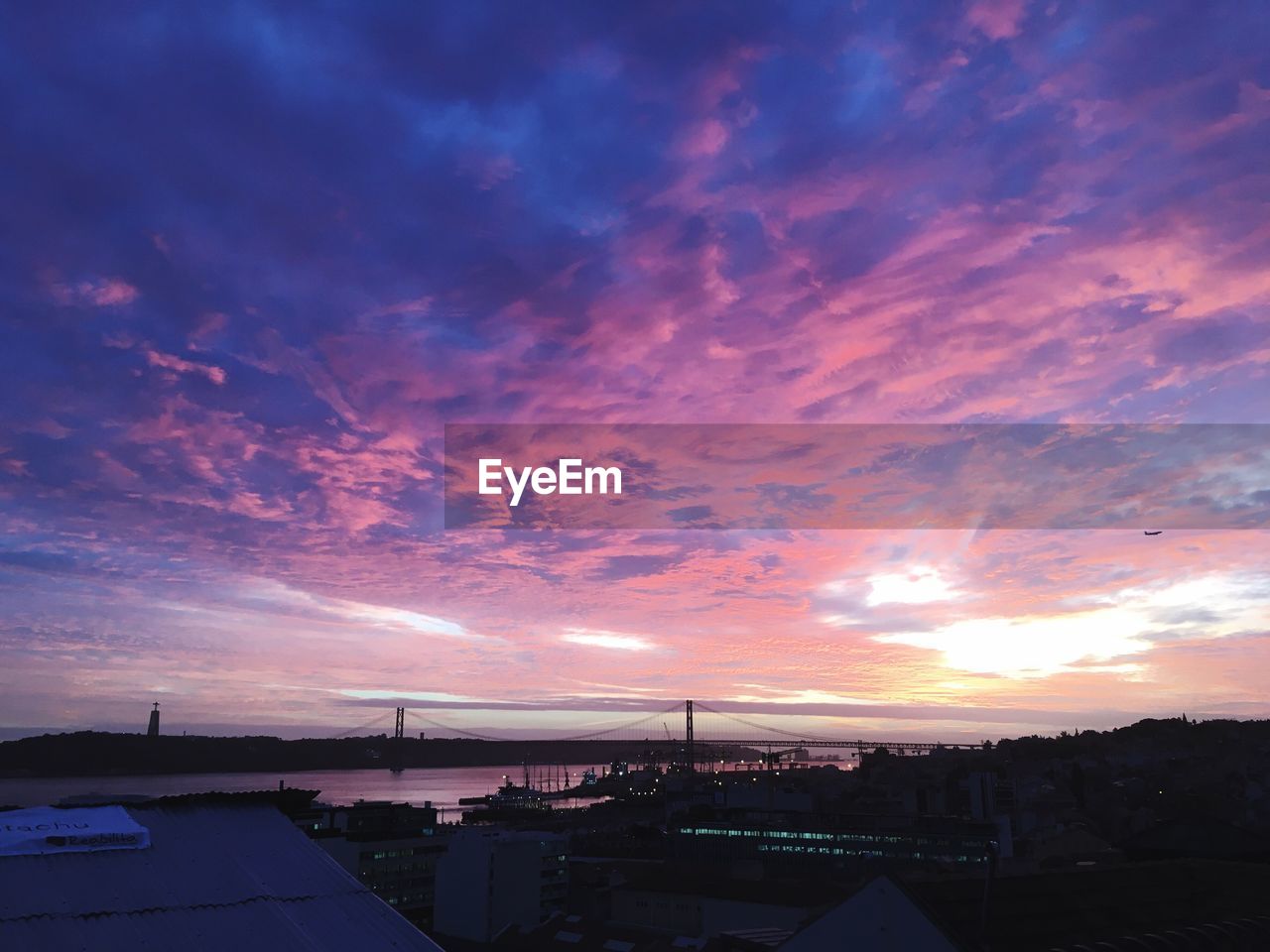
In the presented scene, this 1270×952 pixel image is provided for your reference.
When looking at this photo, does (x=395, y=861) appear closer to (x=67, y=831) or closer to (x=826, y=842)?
(x=826, y=842)

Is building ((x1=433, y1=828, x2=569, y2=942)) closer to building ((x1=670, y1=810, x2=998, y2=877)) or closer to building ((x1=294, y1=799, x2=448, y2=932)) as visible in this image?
building ((x1=294, y1=799, x2=448, y2=932))

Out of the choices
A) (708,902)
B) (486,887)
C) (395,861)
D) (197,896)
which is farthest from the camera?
(395,861)

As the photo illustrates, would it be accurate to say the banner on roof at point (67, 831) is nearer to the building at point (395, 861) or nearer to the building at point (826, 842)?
the building at point (826, 842)

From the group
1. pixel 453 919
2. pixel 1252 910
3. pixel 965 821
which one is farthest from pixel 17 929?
pixel 965 821

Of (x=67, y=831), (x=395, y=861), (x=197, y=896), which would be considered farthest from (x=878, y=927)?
(x=395, y=861)

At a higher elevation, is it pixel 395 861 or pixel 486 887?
pixel 486 887

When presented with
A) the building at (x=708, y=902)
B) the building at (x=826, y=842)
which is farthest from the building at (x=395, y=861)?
the building at (x=826, y=842)

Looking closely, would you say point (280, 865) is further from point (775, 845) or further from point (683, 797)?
point (683, 797)

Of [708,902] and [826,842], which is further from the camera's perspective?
[826,842]

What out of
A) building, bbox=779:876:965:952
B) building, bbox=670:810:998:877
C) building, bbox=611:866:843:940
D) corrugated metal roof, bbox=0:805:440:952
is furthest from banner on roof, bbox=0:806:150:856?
building, bbox=670:810:998:877
